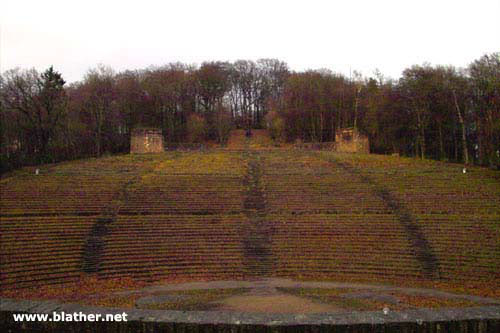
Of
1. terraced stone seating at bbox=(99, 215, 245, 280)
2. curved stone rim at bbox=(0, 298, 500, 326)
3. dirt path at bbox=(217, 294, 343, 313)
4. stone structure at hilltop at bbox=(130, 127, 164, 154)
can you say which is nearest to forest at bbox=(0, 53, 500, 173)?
stone structure at hilltop at bbox=(130, 127, 164, 154)

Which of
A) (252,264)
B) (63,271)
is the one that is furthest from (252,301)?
(63,271)

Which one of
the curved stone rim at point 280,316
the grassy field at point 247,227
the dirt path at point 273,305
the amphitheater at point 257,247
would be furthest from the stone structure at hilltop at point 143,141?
the curved stone rim at point 280,316

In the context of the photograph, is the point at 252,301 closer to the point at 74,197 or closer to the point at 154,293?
the point at 154,293

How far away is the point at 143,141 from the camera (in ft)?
217

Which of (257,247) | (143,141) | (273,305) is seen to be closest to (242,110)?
(143,141)

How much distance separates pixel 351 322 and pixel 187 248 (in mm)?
21687

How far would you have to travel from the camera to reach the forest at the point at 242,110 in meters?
55.2

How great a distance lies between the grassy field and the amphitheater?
0.42 feet

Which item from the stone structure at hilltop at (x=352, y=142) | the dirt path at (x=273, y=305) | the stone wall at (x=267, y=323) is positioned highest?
the stone structure at hilltop at (x=352, y=142)

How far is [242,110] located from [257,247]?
7045 centimetres

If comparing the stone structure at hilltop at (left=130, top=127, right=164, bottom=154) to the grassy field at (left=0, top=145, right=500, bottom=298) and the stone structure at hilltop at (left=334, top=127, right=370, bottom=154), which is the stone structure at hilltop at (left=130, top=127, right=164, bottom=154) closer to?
the grassy field at (left=0, top=145, right=500, bottom=298)

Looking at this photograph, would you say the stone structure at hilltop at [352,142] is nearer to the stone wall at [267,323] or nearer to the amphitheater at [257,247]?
the amphitheater at [257,247]

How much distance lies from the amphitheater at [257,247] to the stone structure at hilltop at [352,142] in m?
17.0

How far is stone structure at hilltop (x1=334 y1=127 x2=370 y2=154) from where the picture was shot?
6581 cm
